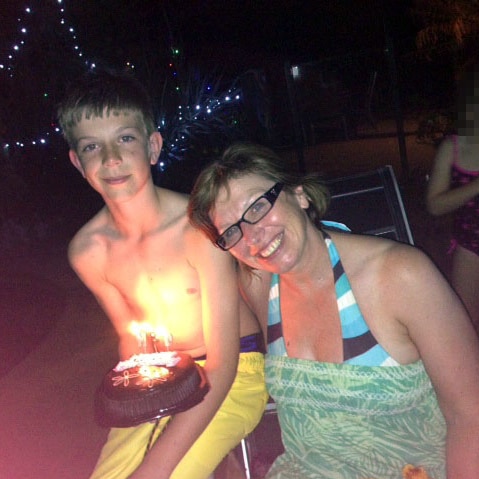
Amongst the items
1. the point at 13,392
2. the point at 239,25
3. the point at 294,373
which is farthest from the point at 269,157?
the point at 239,25

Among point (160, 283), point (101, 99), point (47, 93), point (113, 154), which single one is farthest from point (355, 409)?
point (47, 93)

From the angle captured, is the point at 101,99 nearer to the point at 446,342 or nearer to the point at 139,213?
the point at 139,213

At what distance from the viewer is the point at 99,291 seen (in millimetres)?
2699

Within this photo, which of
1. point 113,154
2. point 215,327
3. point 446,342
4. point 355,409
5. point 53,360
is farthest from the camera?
point 53,360

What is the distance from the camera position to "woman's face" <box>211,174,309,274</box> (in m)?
1.99

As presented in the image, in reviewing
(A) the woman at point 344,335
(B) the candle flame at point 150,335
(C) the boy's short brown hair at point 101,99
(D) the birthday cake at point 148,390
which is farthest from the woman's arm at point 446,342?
(C) the boy's short brown hair at point 101,99

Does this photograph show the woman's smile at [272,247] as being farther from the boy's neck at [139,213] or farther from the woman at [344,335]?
the boy's neck at [139,213]

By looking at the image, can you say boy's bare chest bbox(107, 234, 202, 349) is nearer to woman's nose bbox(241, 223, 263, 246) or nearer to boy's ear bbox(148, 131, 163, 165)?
boy's ear bbox(148, 131, 163, 165)

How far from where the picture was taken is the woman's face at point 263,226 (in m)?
1.99

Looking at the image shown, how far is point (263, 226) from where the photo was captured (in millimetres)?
2002

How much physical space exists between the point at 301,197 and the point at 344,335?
1.69 feet

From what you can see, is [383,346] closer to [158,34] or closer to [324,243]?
[324,243]

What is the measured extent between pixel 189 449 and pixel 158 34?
11.8m

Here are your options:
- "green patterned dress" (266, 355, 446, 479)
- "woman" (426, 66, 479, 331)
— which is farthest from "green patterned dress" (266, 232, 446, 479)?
"woman" (426, 66, 479, 331)
